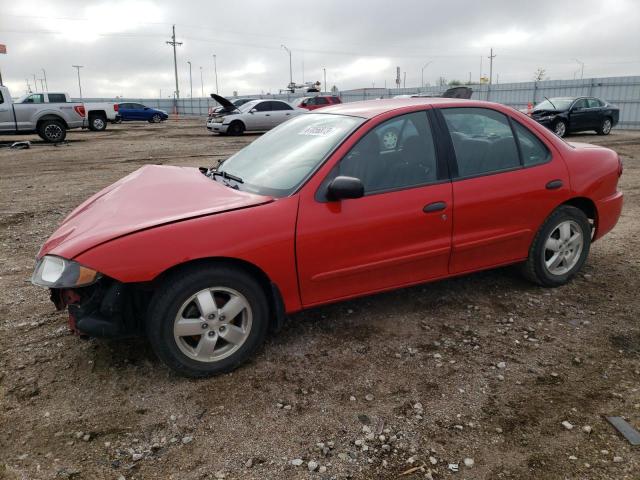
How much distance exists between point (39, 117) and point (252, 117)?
25.2 ft

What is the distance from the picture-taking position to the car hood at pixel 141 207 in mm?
2795

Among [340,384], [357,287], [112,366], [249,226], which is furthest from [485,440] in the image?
[112,366]

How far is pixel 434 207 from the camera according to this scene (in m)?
3.44

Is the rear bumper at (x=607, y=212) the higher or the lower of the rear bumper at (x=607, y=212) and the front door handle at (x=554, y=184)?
the lower

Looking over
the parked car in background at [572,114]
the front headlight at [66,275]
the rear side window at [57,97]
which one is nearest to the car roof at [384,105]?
the front headlight at [66,275]

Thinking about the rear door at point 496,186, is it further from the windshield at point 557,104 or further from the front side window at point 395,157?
the windshield at point 557,104

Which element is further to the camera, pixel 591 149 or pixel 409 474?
pixel 591 149

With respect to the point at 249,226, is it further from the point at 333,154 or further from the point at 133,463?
the point at 133,463

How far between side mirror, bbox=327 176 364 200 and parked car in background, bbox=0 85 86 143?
16.9 m

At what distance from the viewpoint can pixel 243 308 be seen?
118 inches

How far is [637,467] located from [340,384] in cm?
149

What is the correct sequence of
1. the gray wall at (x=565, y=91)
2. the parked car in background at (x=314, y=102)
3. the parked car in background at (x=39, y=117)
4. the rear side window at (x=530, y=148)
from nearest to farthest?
the rear side window at (x=530, y=148), the parked car in background at (x=39, y=117), the gray wall at (x=565, y=91), the parked car in background at (x=314, y=102)

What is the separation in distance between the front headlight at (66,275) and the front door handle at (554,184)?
3.24 metres

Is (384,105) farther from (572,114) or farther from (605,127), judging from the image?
(605,127)
